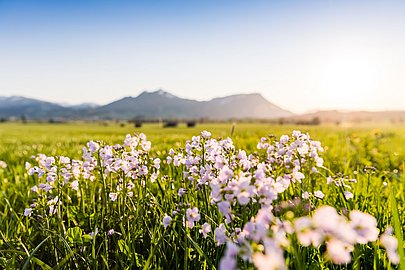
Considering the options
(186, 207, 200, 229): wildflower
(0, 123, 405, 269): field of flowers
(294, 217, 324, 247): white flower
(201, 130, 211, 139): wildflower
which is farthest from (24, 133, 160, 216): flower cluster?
(294, 217, 324, 247): white flower

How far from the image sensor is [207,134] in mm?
2930

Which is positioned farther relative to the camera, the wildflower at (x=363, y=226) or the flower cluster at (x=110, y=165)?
the flower cluster at (x=110, y=165)

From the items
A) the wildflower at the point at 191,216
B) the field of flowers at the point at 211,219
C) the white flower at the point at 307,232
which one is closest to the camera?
the white flower at the point at 307,232

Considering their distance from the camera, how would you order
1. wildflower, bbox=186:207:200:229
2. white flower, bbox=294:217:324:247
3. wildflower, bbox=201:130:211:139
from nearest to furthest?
1. white flower, bbox=294:217:324:247
2. wildflower, bbox=186:207:200:229
3. wildflower, bbox=201:130:211:139

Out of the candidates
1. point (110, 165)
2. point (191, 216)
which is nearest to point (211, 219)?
point (191, 216)

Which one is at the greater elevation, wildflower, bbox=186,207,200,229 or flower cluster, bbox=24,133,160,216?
flower cluster, bbox=24,133,160,216

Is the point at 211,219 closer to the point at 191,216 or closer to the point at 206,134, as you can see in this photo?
the point at 191,216

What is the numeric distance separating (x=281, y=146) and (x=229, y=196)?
1310mm

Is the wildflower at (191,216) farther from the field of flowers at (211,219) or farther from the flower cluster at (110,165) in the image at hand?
the flower cluster at (110,165)

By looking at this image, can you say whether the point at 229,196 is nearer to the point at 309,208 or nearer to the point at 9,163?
the point at 309,208

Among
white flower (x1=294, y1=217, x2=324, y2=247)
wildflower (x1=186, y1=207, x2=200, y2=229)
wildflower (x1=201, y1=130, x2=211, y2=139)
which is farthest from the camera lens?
wildflower (x1=201, y1=130, x2=211, y2=139)

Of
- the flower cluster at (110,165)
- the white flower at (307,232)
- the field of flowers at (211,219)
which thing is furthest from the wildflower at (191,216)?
the white flower at (307,232)

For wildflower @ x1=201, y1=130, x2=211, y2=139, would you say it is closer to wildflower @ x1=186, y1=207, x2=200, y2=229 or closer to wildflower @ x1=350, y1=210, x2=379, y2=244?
wildflower @ x1=186, y1=207, x2=200, y2=229

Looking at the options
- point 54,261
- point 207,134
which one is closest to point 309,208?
point 207,134
